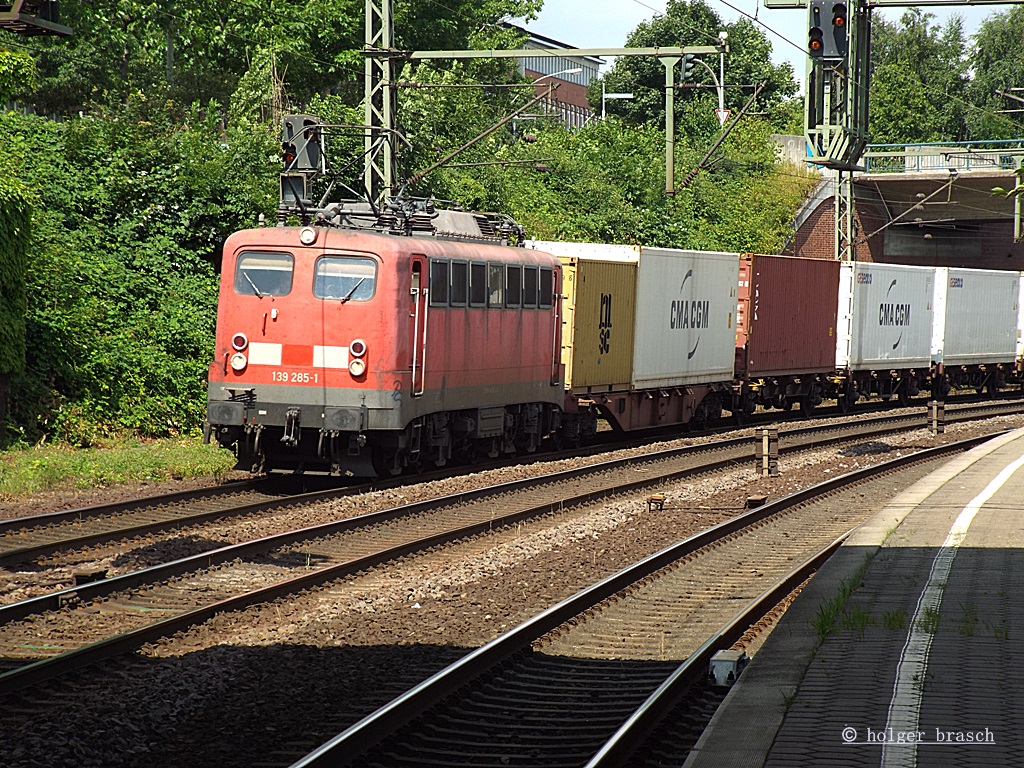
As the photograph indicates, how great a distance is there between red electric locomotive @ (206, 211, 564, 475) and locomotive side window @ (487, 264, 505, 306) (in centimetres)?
54

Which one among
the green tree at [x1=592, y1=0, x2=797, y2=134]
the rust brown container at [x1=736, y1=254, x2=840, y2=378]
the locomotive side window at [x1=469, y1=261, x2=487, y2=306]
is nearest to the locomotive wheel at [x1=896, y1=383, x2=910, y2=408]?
the rust brown container at [x1=736, y1=254, x2=840, y2=378]

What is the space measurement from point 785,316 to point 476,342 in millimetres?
13456

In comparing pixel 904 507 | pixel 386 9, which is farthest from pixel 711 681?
pixel 386 9

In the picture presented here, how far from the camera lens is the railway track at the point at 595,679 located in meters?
6.98

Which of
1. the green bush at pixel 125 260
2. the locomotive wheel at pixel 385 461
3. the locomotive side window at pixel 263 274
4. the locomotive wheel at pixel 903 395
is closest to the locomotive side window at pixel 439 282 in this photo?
the locomotive side window at pixel 263 274

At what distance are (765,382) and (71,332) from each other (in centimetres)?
1549

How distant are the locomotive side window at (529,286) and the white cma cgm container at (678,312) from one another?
6.60ft

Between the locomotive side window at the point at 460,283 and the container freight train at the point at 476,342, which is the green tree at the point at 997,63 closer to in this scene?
the container freight train at the point at 476,342

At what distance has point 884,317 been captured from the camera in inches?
1372

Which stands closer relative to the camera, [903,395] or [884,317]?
[884,317]

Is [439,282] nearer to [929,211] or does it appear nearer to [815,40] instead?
[815,40]

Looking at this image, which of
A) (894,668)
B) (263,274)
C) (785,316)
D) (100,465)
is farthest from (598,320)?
(894,668)

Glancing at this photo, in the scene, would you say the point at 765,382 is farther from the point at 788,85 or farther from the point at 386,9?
the point at 788,85

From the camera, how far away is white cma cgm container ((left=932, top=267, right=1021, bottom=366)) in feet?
125
